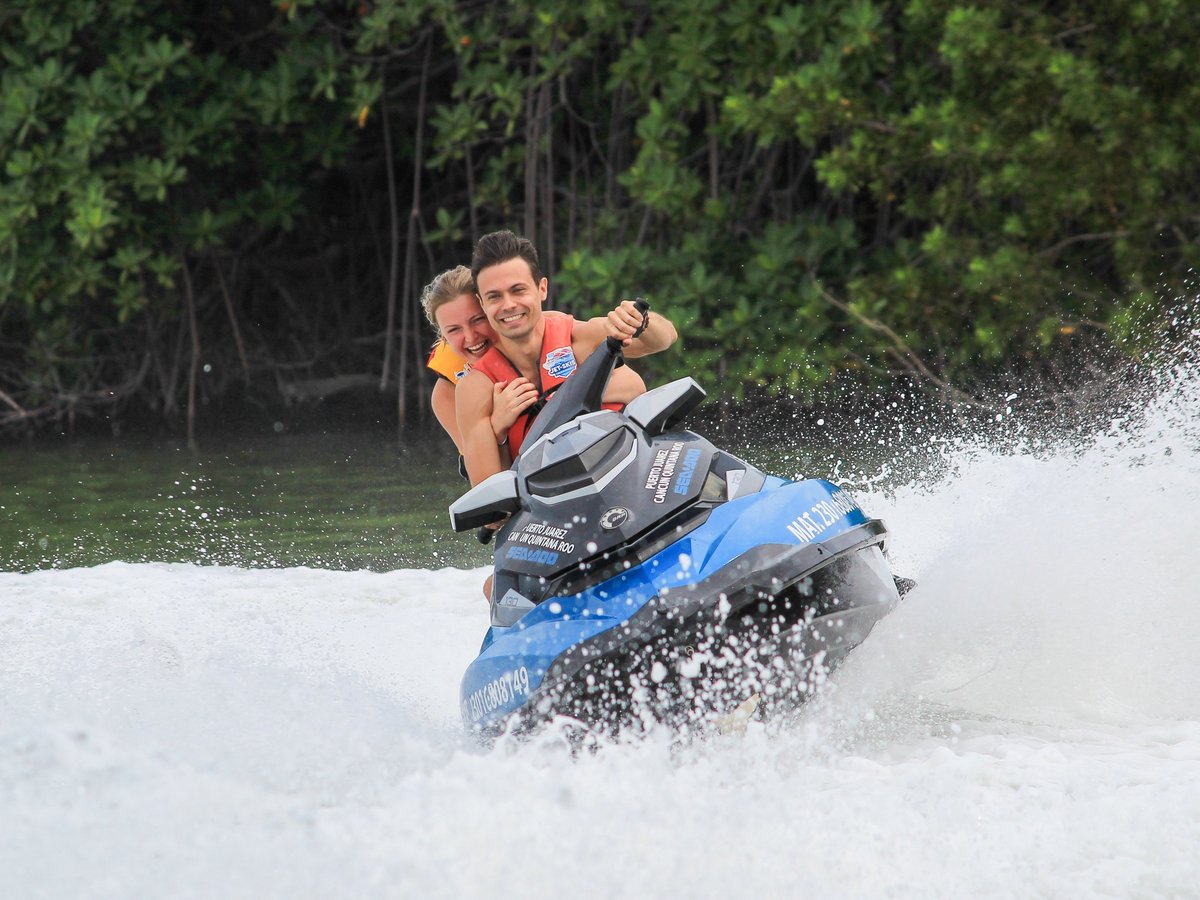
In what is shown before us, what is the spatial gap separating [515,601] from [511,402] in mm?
573

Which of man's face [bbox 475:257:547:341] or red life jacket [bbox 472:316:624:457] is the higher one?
man's face [bbox 475:257:547:341]

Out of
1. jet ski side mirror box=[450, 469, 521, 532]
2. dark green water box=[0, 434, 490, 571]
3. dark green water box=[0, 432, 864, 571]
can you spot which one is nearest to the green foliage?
dark green water box=[0, 432, 864, 571]

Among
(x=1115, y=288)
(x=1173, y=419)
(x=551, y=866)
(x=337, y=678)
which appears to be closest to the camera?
(x=551, y=866)

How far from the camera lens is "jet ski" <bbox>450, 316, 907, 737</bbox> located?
271 centimetres

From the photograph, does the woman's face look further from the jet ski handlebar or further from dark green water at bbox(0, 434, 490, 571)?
dark green water at bbox(0, 434, 490, 571)

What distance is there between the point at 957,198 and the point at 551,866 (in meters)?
7.12

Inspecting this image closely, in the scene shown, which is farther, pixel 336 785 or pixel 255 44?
pixel 255 44

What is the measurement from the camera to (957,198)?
28.5 ft

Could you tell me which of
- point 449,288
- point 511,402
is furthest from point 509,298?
point 449,288

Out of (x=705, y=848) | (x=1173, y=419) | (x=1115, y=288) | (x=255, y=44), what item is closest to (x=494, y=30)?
(x=255, y=44)

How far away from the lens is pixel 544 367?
352 cm

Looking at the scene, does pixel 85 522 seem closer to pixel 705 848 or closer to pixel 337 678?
pixel 337 678

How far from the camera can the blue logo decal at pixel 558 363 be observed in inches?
138

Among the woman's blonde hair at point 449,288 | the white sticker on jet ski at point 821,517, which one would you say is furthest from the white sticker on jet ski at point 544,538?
the woman's blonde hair at point 449,288
